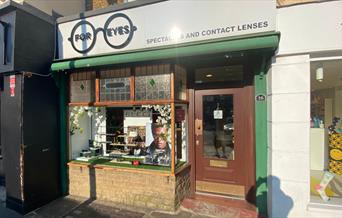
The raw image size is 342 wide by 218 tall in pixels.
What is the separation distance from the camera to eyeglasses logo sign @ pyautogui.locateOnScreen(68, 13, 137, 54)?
444 centimetres

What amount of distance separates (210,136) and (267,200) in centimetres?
166

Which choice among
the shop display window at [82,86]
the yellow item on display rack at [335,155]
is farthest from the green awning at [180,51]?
the yellow item on display rack at [335,155]

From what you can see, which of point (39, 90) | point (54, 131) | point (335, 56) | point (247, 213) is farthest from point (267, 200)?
point (39, 90)

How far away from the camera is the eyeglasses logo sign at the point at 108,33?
4.44 m

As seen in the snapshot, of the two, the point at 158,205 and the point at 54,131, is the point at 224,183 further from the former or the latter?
the point at 54,131

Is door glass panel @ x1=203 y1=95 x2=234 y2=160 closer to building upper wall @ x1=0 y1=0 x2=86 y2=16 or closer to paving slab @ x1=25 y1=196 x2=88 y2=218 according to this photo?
paving slab @ x1=25 y1=196 x2=88 y2=218

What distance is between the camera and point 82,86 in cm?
514

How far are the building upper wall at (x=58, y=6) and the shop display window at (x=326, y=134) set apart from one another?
6.54 m

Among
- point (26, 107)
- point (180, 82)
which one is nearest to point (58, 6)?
point (26, 107)

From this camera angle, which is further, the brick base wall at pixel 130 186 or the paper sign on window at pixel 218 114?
the paper sign on window at pixel 218 114

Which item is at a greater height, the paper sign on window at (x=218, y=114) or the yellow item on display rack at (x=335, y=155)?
the paper sign on window at (x=218, y=114)

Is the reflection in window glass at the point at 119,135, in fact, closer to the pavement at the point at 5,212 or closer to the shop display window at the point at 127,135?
the shop display window at the point at 127,135

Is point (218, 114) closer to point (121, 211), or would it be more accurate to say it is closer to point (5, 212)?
point (121, 211)

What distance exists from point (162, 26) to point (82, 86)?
2487 mm
